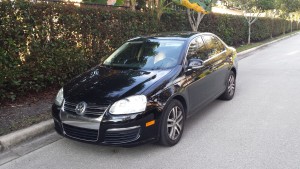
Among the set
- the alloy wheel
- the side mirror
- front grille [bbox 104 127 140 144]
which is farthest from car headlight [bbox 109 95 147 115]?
the side mirror

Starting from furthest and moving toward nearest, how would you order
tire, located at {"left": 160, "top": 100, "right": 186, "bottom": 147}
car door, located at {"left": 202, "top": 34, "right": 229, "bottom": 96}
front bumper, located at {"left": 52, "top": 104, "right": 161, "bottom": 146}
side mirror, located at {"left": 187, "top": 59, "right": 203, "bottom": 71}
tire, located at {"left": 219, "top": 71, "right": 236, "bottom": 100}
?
tire, located at {"left": 219, "top": 71, "right": 236, "bottom": 100}, car door, located at {"left": 202, "top": 34, "right": 229, "bottom": 96}, side mirror, located at {"left": 187, "top": 59, "right": 203, "bottom": 71}, tire, located at {"left": 160, "top": 100, "right": 186, "bottom": 147}, front bumper, located at {"left": 52, "top": 104, "right": 161, "bottom": 146}

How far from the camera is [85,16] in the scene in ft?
24.9

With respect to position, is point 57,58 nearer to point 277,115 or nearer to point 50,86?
point 50,86

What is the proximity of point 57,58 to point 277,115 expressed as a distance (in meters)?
4.69

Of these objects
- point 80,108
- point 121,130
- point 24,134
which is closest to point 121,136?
point 121,130

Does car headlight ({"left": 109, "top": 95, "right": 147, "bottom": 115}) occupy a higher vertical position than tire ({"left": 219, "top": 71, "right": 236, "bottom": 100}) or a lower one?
higher

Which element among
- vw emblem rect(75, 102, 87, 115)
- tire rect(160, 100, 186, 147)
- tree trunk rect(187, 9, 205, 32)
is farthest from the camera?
tree trunk rect(187, 9, 205, 32)

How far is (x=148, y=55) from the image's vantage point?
5.29 meters

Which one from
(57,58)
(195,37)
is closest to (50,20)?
(57,58)

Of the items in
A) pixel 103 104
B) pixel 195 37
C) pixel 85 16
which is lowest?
pixel 103 104

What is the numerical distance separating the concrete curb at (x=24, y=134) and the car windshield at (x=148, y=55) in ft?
4.75

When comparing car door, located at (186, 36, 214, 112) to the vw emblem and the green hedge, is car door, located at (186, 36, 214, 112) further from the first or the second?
the green hedge

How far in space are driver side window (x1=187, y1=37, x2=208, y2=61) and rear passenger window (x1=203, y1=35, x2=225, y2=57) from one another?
220 millimetres

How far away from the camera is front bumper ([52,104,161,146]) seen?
3.91 m
